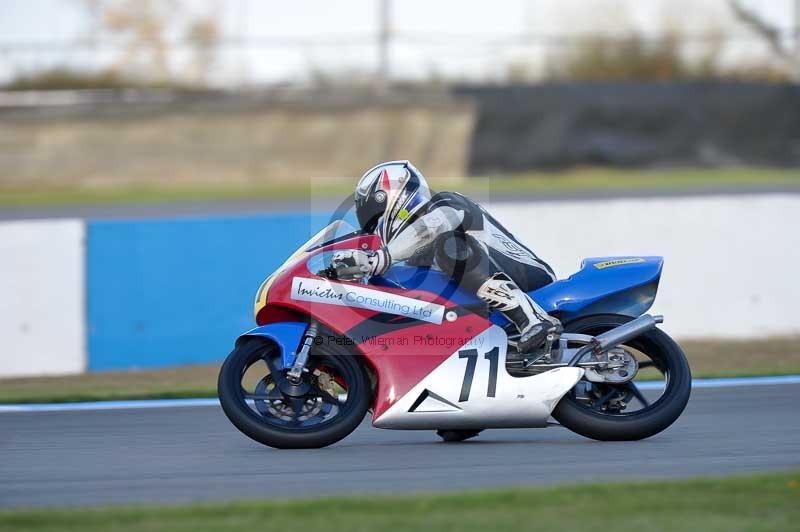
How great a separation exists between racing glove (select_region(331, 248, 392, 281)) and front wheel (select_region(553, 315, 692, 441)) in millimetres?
1090

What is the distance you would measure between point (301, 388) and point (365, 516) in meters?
1.56

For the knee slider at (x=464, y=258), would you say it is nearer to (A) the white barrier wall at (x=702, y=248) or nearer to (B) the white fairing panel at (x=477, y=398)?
(B) the white fairing panel at (x=477, y=398)

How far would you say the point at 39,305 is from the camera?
1042 cm

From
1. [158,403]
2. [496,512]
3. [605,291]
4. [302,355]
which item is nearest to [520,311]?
[605,291]

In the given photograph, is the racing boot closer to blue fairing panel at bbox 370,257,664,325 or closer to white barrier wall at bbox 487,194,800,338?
blue fairing panel at bbox 370,257,664,325

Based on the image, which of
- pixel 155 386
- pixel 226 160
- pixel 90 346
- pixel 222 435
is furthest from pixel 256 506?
pixel 226 160

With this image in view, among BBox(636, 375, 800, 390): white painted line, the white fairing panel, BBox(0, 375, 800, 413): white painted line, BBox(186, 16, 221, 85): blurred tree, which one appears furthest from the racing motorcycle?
BBox(186, 16, 221, 85): blurred tree

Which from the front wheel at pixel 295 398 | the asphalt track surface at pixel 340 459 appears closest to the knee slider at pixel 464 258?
the front wheel at pixel 295 398

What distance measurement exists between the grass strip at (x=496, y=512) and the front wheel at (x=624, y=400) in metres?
1.11

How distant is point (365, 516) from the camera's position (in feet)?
16.0

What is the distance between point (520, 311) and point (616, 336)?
52 centimetres

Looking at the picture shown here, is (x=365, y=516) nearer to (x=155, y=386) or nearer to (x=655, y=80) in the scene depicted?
(x=155, y=386)

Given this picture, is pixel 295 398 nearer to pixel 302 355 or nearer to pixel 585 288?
pixel 302 355

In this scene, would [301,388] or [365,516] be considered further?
[301,388]
